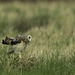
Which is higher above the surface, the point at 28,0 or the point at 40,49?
the point at 28,0

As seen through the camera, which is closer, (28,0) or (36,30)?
(36,30)

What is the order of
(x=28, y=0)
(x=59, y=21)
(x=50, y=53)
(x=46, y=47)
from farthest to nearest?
(x=28, y=0), (x=59, y=21), (x=46, y=47), (x=50, y=53)

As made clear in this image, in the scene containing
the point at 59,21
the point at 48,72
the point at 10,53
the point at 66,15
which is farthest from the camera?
the point at 66,15

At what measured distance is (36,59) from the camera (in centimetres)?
707

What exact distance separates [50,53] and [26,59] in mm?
768

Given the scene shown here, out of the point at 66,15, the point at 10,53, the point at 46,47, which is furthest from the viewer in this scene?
the point at 66,15

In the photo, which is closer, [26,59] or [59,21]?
[26,59]

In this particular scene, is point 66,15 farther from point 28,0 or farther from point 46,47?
point 28,0

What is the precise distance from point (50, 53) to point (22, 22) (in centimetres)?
850

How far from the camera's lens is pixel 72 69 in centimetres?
664

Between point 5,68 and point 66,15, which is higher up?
point 66,15

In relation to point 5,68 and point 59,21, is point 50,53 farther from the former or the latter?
point 59,21

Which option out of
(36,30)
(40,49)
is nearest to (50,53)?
(40,49)

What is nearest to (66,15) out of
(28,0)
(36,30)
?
(36,30)
